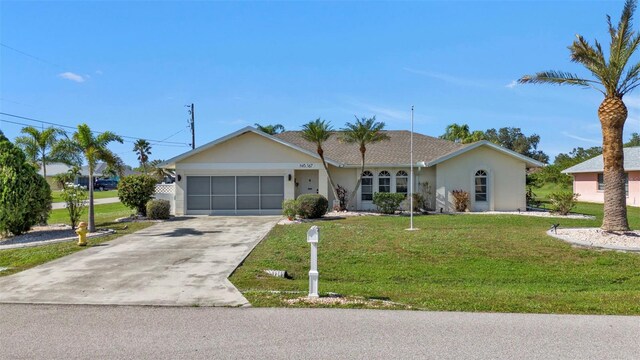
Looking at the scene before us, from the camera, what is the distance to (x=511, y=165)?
2294 cm

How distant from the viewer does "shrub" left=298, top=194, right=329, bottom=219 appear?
64.3 feet

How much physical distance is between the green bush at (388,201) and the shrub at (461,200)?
9.84 feet

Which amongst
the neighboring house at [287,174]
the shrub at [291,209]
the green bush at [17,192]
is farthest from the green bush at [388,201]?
Answer: the green bush at [17,192]

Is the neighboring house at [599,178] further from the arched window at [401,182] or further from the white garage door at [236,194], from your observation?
the white garage door at [236,194]

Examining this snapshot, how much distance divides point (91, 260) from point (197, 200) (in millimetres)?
12391

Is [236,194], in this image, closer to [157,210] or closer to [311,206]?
[157,210]

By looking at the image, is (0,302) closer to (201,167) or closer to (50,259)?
(50,259)

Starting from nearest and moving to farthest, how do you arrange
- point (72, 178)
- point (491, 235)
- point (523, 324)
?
point (523, 324) < point (491, 235) < point (72, 178)

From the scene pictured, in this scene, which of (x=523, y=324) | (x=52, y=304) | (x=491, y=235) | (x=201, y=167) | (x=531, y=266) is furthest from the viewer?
(x=201, y=167)

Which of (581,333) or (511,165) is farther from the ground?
(511,165)

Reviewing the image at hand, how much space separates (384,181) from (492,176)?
220 inches

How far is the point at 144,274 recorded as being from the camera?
902 centimetres

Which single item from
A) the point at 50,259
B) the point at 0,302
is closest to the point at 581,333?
the point at 0,302

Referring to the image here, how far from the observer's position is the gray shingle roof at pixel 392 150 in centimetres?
2409
